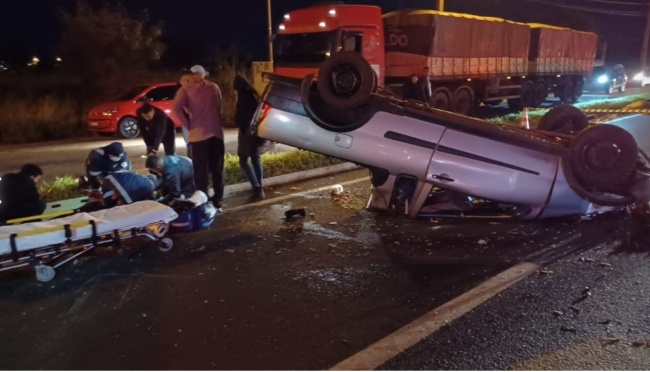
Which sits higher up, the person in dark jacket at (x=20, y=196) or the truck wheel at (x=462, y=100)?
the person in dark jacket at (x=20, y=196)

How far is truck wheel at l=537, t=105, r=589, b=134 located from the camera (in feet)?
23.7

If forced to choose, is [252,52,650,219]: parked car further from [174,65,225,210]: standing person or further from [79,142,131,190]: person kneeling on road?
[79,142,131,190]: person kneeling on road

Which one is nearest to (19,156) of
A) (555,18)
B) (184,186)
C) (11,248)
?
(184,186)

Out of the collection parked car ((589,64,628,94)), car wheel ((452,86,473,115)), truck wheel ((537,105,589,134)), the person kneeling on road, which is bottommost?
parked car ((589,64,628,94))

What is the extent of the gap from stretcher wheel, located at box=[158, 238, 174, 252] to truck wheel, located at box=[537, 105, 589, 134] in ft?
15.7

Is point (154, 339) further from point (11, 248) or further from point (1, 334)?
point (11, 248)

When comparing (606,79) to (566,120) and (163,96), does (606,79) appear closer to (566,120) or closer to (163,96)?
(163,96)

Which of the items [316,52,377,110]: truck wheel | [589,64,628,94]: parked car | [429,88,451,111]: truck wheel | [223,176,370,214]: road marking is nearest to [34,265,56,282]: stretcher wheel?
[223,176,370,214]: road marking

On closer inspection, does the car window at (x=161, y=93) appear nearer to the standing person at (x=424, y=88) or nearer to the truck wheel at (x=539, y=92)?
the standing person at (x=424, y=88)

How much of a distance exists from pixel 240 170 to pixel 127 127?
27.5 ft

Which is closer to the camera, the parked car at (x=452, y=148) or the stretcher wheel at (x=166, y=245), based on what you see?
the stretcher wheel at (x=166, y=245)

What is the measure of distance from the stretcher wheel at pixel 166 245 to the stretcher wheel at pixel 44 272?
103 cm

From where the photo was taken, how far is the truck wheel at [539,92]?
74.9 feet

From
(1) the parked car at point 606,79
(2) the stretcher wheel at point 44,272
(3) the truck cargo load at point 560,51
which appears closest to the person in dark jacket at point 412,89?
(3) the truck cargo load at point 560,51
